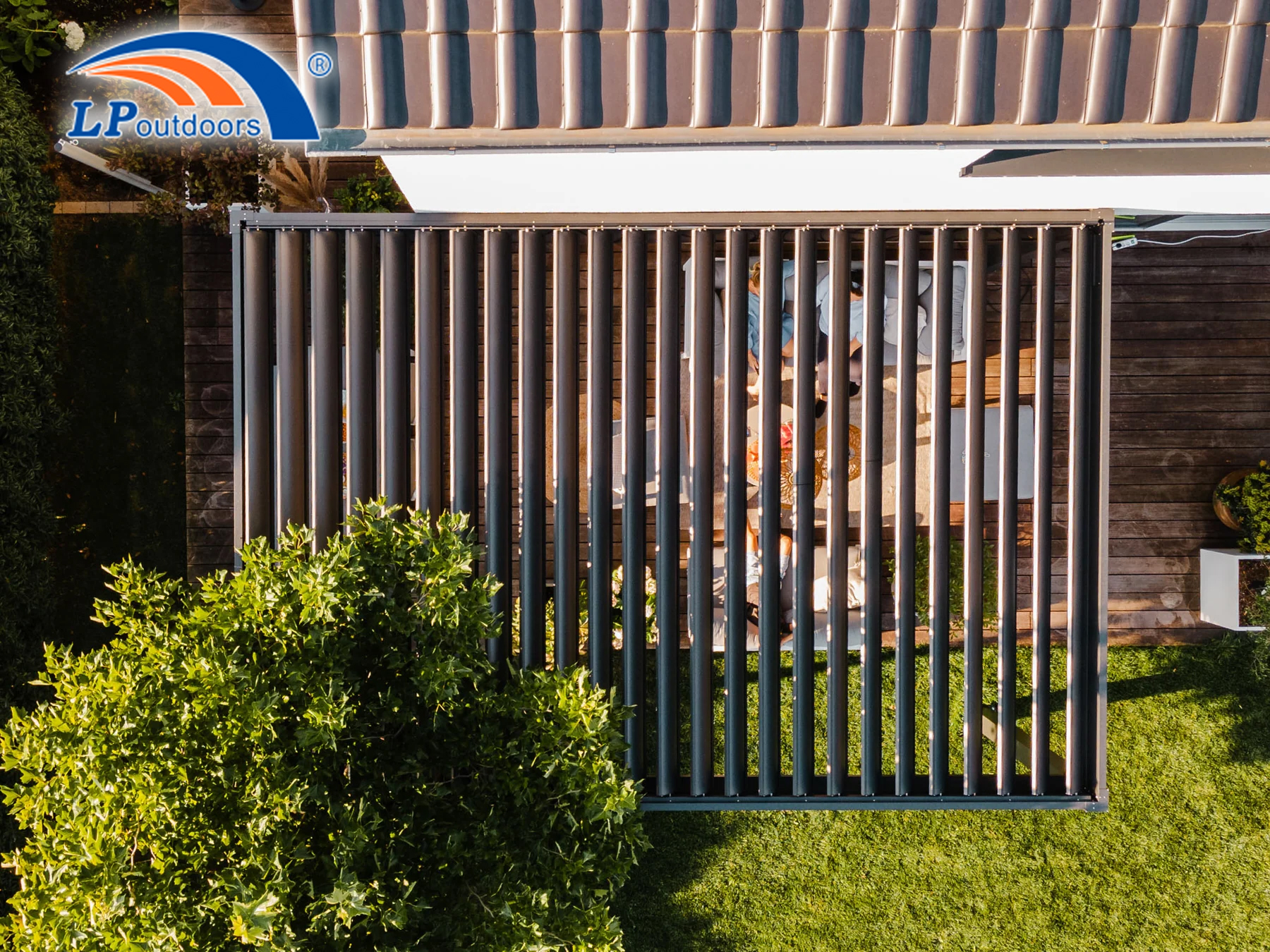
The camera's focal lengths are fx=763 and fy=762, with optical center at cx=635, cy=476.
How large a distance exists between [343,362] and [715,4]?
343 cm

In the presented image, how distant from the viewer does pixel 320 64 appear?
3.81 meters

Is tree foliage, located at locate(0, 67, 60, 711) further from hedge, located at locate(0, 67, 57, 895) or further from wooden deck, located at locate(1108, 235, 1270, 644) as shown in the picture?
wooden deck, located at locate(1108, 235, 1270, 644)

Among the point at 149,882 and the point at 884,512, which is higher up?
the point at 884,512

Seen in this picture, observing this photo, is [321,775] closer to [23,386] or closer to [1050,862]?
[23,386]

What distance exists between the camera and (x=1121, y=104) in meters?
3.76

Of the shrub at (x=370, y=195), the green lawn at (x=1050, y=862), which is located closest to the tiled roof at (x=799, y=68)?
the shrub at (x=370, y=195)

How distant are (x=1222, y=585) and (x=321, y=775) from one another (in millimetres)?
8406

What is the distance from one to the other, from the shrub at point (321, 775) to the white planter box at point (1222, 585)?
6.72 metres

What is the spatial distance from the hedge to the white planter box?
11.4m

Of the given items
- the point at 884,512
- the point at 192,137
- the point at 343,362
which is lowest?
the point at 884,512

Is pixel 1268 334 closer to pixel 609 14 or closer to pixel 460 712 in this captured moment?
pixel 609 14

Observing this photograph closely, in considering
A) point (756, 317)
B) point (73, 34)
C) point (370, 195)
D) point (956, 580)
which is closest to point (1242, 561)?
point (956, 580)

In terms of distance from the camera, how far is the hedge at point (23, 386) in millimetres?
6676

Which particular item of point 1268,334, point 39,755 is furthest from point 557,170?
point 1268,334
